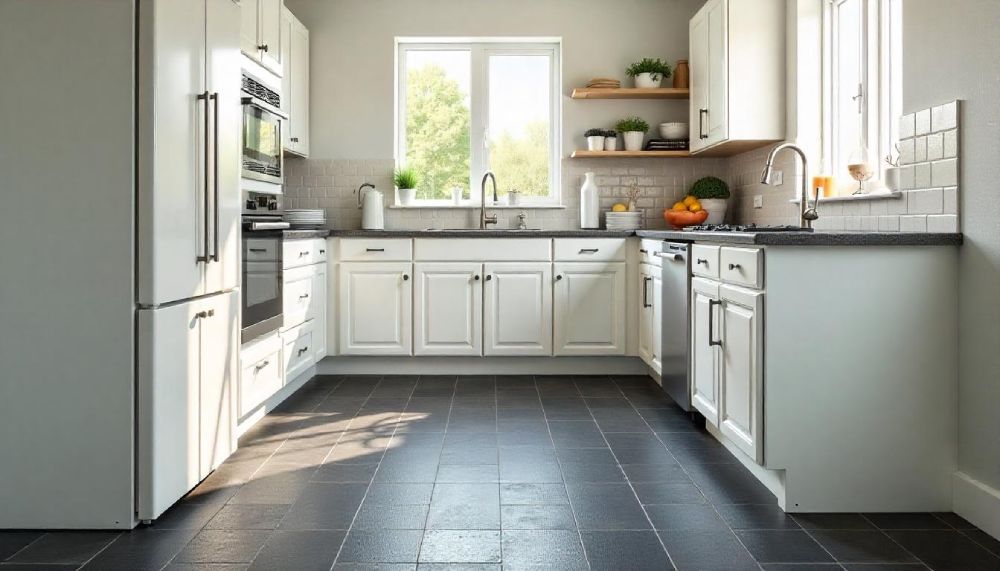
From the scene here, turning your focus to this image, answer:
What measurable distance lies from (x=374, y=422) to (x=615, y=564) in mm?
1868

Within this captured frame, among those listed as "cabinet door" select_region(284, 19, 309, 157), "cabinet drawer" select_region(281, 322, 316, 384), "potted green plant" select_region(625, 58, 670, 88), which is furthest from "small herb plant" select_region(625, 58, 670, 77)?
"cabinet drawer" select_region(281, 322, 316, 384)

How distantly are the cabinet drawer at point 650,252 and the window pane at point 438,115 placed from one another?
4.74ft

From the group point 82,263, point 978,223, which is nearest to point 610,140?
point 978,223

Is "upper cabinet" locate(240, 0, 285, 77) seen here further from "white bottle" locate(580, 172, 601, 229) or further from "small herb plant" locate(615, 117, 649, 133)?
"small herb plant" locate(615, 117, 649, 133)

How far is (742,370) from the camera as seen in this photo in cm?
285

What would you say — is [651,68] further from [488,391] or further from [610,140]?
[488,391]

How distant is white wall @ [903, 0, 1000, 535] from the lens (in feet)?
7.89

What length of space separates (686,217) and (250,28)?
111 inches

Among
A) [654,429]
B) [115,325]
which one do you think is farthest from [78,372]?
[654,429]

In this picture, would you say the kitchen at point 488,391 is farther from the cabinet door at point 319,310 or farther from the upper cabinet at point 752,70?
the cabinet door at point 319,310

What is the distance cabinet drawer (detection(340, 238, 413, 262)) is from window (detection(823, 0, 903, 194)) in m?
2.45

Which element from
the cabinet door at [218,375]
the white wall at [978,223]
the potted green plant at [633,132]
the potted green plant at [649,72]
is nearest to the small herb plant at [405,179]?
the potted green plant at [633,132]

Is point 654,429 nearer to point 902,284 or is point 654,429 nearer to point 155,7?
point 902,284

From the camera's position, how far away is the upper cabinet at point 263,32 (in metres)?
4.05
